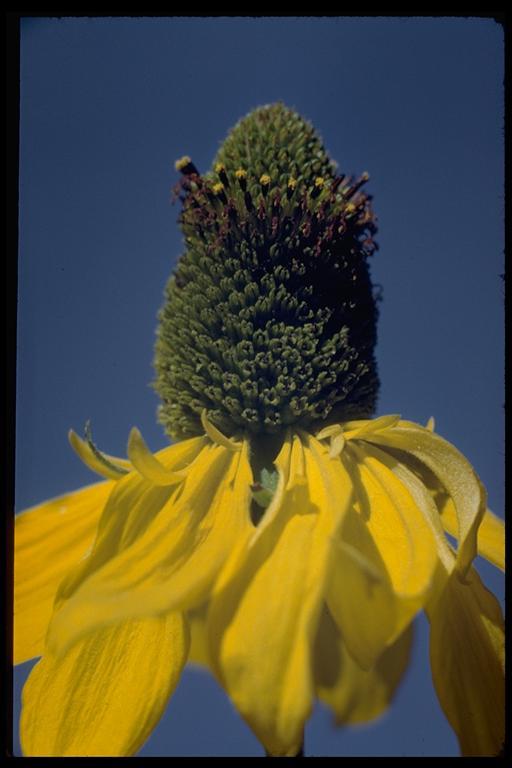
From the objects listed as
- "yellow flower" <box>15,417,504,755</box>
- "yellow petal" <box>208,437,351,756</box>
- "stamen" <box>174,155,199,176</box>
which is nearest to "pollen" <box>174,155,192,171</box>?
"stamen" <box>174,155,199,176</box>

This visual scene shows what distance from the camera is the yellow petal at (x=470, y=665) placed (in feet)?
3.43

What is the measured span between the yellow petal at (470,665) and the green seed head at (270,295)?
0.34m

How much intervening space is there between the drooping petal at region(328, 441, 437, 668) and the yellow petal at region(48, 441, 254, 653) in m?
0.15

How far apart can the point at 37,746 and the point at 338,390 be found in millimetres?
691

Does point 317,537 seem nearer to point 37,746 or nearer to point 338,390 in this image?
point 338,390

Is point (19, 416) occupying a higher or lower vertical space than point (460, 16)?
lower

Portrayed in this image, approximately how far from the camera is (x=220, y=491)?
1.08 m

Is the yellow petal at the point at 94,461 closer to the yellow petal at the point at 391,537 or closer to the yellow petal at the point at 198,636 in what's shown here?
the yellow petal at the point at 198,636

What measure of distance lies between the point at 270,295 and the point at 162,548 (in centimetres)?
43

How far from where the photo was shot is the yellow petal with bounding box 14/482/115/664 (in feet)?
3.79

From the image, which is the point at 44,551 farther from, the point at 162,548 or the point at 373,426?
the point at 373,426

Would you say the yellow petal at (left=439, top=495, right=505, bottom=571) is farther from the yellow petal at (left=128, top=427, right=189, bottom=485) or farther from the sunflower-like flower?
the yellow petal at (left=128, top=427, right=189, bottom=485)

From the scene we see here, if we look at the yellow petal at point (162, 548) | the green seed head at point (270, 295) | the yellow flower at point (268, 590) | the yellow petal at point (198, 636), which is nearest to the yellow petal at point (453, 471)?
the yellow flower at point (268, 590)
